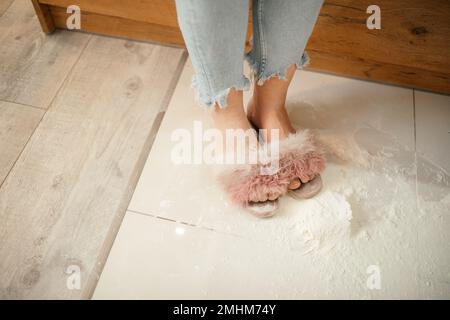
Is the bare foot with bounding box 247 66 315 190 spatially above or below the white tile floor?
above

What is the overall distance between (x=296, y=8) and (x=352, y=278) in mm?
527

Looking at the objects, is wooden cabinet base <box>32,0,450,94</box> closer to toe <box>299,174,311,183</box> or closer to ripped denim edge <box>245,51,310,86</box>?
ripped denim edge <box>245,51,310,86</box>

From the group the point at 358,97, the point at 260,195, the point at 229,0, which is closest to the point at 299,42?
the point at 229,0

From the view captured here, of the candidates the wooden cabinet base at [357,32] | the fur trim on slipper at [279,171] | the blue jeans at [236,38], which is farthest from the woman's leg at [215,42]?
the wooden cabinet base at [357,32]

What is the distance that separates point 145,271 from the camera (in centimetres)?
69

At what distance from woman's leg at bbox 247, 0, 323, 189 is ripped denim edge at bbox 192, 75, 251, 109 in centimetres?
6

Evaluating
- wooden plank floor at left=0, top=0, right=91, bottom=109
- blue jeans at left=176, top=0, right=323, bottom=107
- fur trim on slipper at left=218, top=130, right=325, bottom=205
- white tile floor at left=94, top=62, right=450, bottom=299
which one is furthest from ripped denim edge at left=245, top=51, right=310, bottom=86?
wooden plank floor at left=0, top=0, right=91, bottom=109

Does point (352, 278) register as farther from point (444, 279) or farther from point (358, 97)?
point (358, 97)

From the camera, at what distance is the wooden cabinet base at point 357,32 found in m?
0.77

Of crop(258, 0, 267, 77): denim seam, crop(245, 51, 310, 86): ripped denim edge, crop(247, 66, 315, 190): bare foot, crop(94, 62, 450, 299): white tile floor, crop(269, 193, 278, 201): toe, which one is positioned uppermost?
crop(258, 0, 267, 77): denim seam

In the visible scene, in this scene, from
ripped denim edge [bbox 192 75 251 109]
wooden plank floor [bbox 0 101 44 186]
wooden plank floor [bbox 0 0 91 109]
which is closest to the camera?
ripped denim edge [bbox 192 75 251 109]

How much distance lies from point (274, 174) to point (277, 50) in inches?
9.7

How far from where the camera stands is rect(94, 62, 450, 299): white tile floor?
0.68 metres

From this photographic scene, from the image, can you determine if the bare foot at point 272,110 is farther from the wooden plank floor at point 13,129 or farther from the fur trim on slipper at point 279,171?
the wooden plank floor at point 13,129
